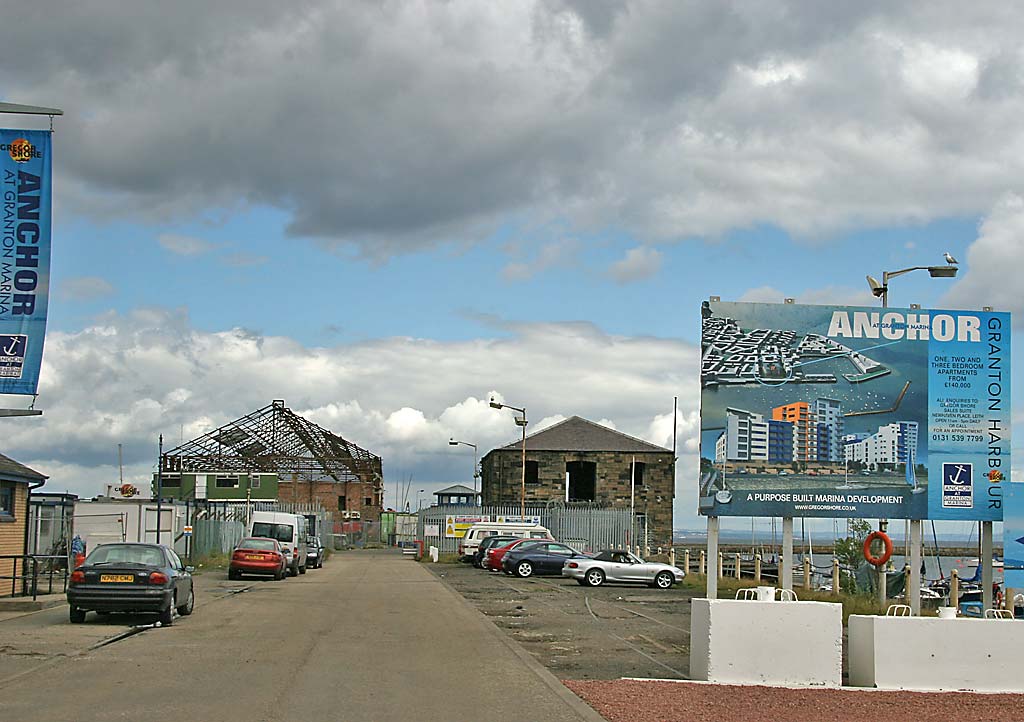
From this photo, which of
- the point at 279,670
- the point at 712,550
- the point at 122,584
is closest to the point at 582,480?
the point at 122,584

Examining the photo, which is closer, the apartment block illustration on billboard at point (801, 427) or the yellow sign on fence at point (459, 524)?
the apartment block illustration on billboard at point (801, 427)

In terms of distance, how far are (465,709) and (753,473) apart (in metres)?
8.32

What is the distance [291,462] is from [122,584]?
269ft

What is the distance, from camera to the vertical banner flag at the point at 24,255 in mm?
16953

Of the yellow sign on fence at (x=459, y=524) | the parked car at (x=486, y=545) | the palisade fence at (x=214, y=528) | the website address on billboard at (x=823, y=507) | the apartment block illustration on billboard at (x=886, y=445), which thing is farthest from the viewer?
the yellow sign on fence at (x=459, y=524)

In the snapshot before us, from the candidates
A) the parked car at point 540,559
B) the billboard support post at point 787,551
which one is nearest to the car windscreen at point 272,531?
the parked car at point 540,559

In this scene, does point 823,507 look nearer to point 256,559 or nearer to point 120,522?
point 256,559

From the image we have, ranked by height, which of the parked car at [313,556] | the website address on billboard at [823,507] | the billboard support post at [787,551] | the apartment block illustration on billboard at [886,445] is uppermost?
the apartment block illustration on billboard at [886,445]

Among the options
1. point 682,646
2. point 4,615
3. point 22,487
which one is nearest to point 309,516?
point 22,487

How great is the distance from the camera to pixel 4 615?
2262 cm

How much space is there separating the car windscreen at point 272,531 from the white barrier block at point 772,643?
114 ft

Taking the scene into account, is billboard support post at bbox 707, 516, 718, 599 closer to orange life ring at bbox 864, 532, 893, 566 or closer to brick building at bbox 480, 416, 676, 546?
orange life ring at bbox 864, 532, 893, 566

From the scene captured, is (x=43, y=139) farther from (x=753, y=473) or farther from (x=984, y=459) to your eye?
(x=984, y=459)

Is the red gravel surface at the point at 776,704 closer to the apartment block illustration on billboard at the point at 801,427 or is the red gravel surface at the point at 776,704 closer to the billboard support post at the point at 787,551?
the billboard support post at the point at 787,551
